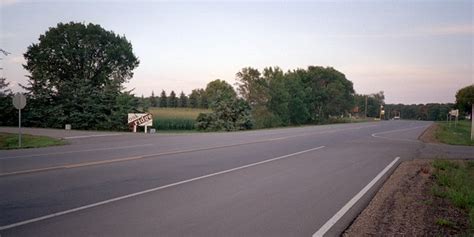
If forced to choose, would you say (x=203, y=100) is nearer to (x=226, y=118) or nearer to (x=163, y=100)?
(x=163, y=100)

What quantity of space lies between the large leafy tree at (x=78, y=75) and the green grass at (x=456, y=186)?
34.3 meters

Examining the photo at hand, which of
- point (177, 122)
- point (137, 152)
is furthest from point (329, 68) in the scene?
point (137, 152)

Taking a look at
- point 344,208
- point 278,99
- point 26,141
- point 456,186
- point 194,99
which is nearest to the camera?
point 344,208

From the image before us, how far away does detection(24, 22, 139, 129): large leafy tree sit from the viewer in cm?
4147

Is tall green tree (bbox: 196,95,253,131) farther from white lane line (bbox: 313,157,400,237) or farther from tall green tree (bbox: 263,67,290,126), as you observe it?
white lane line (bbox: 313,157,400,237)

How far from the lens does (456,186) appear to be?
985 centimetres

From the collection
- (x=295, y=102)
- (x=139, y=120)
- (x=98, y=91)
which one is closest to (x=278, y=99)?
(x=295, y=102)

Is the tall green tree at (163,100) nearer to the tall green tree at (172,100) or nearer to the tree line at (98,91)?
the tall green tree at (172,100)

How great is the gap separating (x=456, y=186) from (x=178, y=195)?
21.4 ft

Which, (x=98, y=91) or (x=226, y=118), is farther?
(x=226, y=118)

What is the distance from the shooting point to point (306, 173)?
11820 millimetres

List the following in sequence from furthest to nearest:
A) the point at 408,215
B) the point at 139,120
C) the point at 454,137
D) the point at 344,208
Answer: the point at 139,120 → the point at 454,137 → the point at 344,208 → the point at 408,215

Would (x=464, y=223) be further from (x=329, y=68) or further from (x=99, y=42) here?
(x=329, y=68)

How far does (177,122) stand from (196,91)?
66.6m
